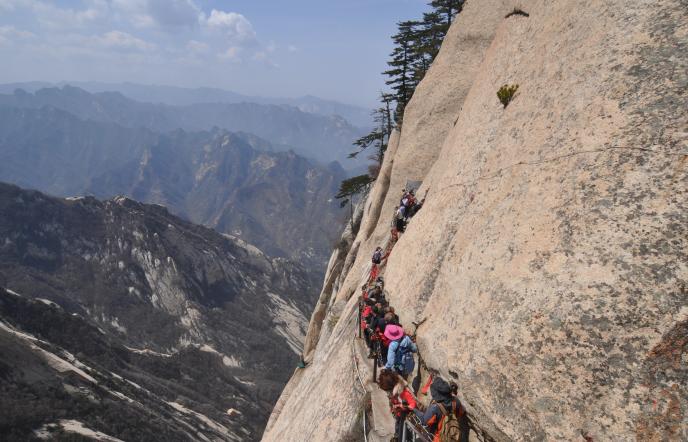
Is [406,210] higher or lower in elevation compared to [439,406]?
higher

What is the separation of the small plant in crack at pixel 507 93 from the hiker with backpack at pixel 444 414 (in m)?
11.3

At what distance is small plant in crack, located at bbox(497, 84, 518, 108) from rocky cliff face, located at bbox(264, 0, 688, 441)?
0.98 feet

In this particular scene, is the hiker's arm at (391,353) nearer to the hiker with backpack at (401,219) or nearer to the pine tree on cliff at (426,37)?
the hiker with backpack at (401,219)

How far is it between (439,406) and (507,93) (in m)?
12.1

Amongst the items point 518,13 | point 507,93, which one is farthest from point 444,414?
point 518,13

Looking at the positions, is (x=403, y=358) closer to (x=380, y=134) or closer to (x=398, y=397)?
(x=398, y=397)

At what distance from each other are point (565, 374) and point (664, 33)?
8662 mm

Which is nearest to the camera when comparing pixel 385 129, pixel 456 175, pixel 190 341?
pixel 456 175

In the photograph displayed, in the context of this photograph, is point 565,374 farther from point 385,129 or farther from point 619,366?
point 385,129

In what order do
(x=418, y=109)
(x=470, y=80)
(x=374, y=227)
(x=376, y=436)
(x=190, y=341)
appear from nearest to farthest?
(x=376, y=436) < (x=470, y=80) < (x=418, y=109) < (x=374, y=227) < (x=190, y=341)

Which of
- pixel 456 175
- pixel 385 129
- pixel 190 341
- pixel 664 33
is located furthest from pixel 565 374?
pixel 190 341

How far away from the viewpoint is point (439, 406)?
10.7 m

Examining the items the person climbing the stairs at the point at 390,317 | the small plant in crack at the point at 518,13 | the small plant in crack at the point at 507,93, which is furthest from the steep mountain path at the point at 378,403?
the small plant in crack at the point at 518,13

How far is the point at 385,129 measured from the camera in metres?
55.2
